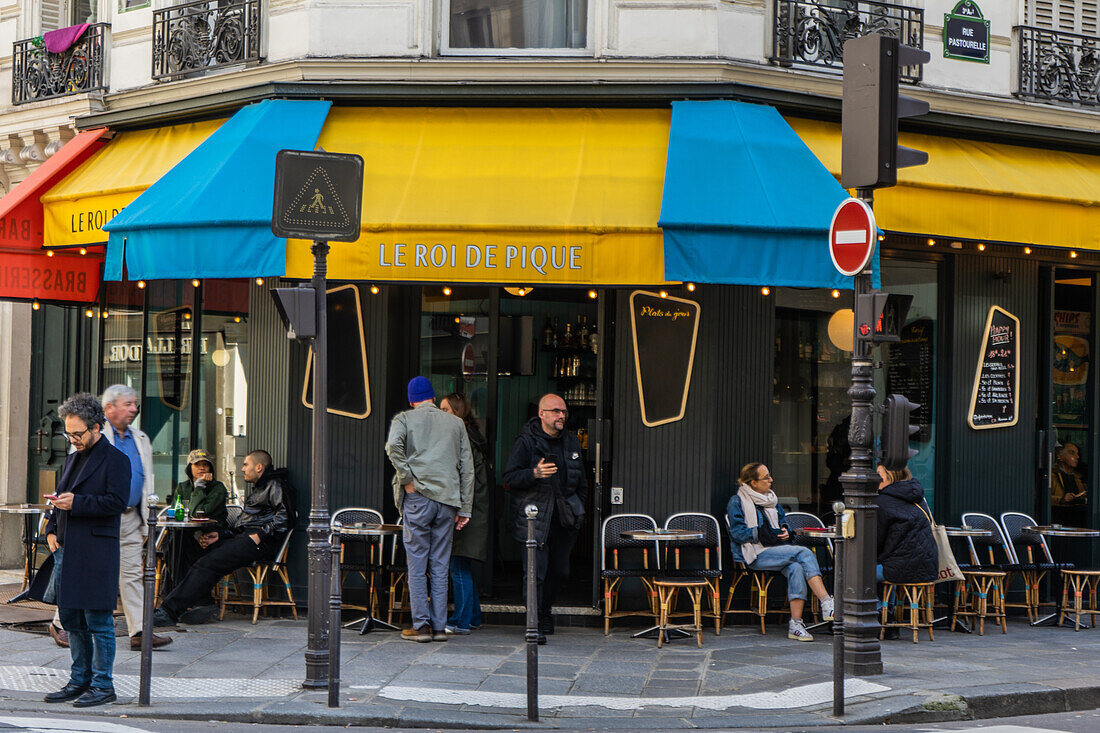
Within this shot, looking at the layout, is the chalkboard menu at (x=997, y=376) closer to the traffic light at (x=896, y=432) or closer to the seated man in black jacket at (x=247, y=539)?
the traffic light at (x=896, y=432)

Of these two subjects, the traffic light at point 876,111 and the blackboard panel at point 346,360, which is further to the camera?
the blackboard panel at point 346,360

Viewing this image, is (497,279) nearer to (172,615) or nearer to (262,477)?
(262,477)

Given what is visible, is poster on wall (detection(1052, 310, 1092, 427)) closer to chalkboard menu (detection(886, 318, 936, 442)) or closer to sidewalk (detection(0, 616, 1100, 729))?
chalkboard menu (detection(886, 318, 936, 442))

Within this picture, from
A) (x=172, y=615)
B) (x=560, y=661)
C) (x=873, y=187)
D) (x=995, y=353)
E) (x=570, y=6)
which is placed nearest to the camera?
(x=873, y=187)

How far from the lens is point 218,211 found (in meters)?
9.77

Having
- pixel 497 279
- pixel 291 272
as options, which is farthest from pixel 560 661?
pixel 291 272

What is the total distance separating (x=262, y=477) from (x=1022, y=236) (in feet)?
22.0

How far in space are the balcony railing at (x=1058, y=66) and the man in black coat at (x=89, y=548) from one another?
878 centimetres

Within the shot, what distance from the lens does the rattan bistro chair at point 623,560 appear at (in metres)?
10.4

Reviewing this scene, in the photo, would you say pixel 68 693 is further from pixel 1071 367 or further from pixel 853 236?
pixel 1071 367

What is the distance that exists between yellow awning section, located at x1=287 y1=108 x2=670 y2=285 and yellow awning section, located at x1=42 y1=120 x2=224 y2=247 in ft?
5.57

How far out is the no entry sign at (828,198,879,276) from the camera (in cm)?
826

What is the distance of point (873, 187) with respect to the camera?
857cm

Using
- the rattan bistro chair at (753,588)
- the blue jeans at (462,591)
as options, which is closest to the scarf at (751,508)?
the rattan bistro chair at (753,588)
